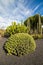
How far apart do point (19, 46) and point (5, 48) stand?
103 cm

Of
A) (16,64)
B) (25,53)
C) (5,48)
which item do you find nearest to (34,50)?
(25,53)

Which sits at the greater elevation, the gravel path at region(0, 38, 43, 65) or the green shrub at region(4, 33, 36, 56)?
the green shrub at region(4, 33, 36, 56)

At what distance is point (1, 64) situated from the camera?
29.0 ft

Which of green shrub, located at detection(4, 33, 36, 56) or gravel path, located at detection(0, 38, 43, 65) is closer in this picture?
gravel path, located at detection(0, 38, 43, 65)

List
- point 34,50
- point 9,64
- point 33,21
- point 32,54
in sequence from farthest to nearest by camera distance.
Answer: point 33,21 → point 34,50 → point 32,54 → point 9,64

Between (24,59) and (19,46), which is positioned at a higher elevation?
(19,46)

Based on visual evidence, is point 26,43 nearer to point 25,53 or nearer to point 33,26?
point 25,53

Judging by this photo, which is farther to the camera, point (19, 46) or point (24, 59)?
point (19, 46)

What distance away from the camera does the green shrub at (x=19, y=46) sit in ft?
37.4

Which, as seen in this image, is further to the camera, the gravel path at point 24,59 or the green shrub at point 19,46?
the green shrub at point 19,46

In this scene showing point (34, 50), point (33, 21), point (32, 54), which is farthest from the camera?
point (33, 21)

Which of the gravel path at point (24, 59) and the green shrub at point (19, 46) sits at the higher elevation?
the green shrub at point (19, 46)

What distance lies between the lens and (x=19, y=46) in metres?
11.4

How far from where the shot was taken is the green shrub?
11.4 m
